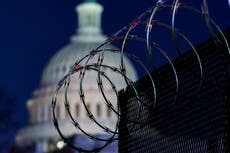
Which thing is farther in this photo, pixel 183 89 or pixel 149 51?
pixel 183 89

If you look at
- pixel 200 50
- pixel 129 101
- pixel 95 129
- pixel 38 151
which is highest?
pixel 95 129

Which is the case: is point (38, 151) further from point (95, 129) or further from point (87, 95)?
point (87, 95)

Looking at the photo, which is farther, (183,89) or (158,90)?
(158,90)

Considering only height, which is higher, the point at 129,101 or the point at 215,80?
the point at 129,101

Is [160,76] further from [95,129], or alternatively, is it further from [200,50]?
[95,129]

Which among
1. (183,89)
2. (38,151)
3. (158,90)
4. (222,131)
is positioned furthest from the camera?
(38,151)

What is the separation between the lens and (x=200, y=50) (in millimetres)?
30469

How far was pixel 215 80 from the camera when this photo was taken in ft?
96.2

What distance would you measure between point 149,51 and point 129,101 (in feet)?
39.8

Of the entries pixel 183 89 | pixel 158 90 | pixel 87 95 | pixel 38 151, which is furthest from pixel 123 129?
pixel 87 95

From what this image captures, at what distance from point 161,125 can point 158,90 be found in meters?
0.92

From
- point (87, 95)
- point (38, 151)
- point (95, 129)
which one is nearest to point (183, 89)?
point (38, 151)

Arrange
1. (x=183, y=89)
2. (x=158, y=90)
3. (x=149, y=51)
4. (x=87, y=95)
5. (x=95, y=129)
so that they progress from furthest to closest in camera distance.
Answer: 1. (x=87, y=95)
2. (x=95, y=129)
3. (x=158, y=90)
4. (x=183, y=89)
5. (x=149, y=51)

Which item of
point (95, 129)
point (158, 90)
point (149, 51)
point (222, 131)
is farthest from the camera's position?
point (95, 129)
